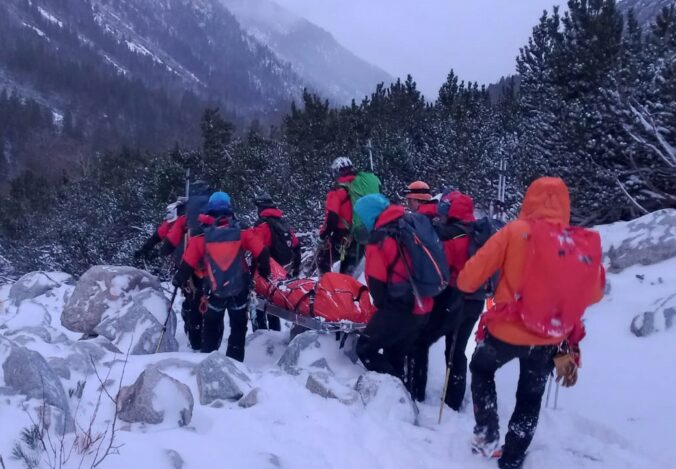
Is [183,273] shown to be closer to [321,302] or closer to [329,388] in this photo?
[321,302]

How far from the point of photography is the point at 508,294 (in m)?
3.03

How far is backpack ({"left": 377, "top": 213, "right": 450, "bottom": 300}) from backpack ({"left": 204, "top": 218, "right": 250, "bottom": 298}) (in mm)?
1701

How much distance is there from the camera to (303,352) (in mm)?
4824

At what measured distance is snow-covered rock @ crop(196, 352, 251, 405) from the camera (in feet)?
12.8

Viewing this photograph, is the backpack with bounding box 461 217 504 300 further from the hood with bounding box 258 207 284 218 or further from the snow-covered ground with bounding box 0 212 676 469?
the hood with bounding box 258 207 284 218

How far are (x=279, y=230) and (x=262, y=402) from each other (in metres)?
2.52

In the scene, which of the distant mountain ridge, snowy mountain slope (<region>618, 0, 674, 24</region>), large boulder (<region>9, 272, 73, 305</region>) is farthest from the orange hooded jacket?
the distant mountain ridge

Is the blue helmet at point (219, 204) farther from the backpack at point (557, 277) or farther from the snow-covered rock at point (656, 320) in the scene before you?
the snow-covered rock at point (656, 320)

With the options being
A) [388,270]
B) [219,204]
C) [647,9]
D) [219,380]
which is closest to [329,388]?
[219,380]

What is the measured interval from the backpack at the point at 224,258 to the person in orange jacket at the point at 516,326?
248 centimetres

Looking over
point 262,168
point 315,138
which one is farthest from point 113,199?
point 315,138

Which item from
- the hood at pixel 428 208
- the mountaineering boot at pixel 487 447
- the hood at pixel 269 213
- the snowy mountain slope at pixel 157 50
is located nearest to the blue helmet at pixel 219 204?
the hood at pixel 269 213

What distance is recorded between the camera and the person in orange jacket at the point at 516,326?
299 cm

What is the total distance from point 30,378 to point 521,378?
2837mm
